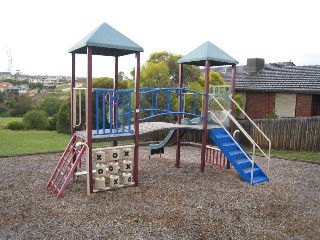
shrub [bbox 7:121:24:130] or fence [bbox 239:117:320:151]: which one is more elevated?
fence [bbox 239:117:320:151]

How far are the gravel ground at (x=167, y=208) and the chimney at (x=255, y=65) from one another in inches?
548

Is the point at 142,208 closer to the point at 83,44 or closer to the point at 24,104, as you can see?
the point at 83,44

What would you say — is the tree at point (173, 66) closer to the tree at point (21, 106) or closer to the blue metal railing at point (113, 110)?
the blue metal railing at point (113, 110)

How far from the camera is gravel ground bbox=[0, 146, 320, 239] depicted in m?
4.64

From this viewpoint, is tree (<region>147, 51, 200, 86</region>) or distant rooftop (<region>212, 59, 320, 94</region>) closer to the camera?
tree (<region>147, 51, 200, 86</region>)

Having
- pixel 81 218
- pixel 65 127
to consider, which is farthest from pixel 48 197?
pixel 65 127

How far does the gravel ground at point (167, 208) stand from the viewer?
4.64 metres

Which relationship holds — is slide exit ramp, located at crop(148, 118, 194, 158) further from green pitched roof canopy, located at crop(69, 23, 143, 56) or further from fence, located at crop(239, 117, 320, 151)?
fence, located at crop(239, 117, 320, 151)

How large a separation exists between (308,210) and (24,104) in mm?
24272

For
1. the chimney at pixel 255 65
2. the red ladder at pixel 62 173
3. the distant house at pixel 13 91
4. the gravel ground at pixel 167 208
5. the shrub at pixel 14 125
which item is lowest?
the shrub at pixel 14 125

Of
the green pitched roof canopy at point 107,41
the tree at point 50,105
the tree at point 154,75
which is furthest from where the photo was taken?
the tree at point 50,105

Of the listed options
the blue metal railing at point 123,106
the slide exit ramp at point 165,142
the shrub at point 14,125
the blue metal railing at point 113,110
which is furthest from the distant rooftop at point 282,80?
the shrub at point 14,125

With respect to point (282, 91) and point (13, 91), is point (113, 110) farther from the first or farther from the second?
point (13, 91)

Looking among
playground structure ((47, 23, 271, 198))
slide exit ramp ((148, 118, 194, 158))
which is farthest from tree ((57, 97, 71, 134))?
playground structure ((47, 23, 271, 198))
